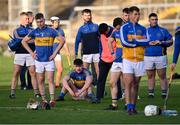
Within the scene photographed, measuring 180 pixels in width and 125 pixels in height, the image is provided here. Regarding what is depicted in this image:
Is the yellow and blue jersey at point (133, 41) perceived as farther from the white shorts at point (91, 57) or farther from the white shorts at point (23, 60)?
the white shorts at point (23, 60)

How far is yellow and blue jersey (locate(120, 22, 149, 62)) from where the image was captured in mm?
16422

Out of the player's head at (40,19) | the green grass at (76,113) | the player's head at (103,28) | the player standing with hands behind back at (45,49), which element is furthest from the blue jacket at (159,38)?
the player's head at (40,19)

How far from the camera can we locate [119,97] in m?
20.1

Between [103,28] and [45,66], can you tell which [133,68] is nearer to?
[45,66]

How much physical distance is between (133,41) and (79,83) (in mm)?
4061

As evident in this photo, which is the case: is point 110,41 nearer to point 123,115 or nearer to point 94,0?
point 123,115

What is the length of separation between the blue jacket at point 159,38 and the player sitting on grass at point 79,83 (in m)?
1.91

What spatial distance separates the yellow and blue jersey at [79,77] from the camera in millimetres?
20109

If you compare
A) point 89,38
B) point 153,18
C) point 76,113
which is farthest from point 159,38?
point 76,113

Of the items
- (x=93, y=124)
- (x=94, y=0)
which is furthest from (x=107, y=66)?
(x=94, y=0)

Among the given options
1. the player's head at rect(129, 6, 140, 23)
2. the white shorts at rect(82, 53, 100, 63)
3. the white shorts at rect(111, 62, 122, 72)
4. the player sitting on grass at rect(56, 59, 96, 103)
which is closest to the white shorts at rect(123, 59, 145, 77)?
the player's head at rect(129, 6, 140, 23)

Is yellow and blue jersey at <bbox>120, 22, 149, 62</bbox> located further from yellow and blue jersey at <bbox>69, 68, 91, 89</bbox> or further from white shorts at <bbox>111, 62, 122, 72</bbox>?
yellow and blue jersey at <bbox>69, 68, 91, 89</bbox>

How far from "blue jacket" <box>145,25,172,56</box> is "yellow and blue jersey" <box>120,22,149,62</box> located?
12.9 ft

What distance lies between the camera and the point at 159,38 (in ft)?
68.5
